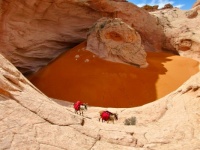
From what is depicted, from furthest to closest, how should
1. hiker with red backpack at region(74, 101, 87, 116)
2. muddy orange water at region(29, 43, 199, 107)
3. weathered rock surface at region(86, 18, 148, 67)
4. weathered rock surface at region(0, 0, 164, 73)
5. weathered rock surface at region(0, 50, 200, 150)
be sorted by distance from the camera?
weathered rock surface at region(86, 18, 148, 67), weathered rock surface at region(0, 0, 164, 73), muddy orange water at region(29, 43, 199, 107), hiker with red backpack at region(74, 101, 87, 116), weathered rock surface at region(0, 50, 200, 150)

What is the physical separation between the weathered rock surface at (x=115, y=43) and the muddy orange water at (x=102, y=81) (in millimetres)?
461

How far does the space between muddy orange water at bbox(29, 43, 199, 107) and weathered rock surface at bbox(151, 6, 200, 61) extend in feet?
11.2

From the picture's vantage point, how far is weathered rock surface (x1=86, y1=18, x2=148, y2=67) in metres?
13.7

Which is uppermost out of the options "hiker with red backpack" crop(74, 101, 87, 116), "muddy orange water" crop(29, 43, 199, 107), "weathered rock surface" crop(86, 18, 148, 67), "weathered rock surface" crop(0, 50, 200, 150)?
"weathered rock surface" crop(86, 18, 148, 67)

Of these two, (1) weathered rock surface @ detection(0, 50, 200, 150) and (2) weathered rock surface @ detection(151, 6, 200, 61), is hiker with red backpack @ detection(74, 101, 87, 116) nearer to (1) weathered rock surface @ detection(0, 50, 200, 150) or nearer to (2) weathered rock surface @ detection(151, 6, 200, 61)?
(1) weathered rock surface @ detection(0, 50, 200, 150)

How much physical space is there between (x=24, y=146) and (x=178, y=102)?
150 inches

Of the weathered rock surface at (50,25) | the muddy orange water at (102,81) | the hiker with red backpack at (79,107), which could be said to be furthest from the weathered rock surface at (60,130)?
the weathered rock surface at (50,25)

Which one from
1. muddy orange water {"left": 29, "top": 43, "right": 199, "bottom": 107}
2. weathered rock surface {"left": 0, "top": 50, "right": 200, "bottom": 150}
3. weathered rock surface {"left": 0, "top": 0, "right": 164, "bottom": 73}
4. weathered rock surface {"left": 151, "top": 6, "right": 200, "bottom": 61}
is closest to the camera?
weathered rock surface {"left": 0, "top": 50, "right": 200, "bottom": 150}

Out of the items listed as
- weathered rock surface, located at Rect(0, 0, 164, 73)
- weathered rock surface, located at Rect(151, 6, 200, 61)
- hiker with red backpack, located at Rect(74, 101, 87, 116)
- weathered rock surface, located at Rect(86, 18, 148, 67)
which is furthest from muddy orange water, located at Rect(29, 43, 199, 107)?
weathered rock surface, located at Rect(151, 6, 200, 61)

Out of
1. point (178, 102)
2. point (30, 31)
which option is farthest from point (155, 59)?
point (178, 102)

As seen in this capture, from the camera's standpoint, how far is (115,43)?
13898mm

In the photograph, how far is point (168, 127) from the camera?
14.3ft

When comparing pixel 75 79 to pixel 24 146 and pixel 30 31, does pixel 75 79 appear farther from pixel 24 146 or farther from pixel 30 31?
pixel 24 146

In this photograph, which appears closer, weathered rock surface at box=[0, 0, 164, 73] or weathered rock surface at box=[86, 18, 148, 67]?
weathered rock surface at box=[0, 0, 164, 73]
